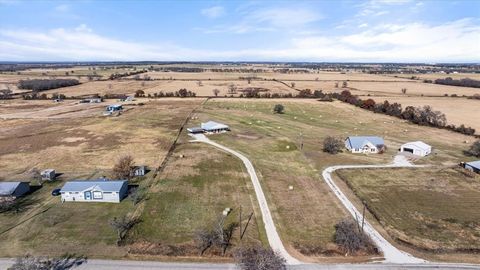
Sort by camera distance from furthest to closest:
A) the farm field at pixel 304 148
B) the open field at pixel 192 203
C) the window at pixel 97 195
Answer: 1. the window at pixel 97 195
2. the farm field at pixel 304 148
3. the open field at pixel 192 203

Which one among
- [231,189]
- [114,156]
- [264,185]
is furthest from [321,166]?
[114,156]

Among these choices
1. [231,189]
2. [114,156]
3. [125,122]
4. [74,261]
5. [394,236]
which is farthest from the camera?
[125,122]

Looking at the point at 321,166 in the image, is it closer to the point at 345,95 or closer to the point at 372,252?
the point at 372,252

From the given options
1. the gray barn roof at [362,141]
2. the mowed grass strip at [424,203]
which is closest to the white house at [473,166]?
the mowed grass strip at [424,203]

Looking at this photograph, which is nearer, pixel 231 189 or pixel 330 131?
pixel 231 189

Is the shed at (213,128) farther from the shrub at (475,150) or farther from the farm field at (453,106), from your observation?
the farm field at (453,106)

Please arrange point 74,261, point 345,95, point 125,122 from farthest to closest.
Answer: point 345,95
point 125,122
point 74,261
